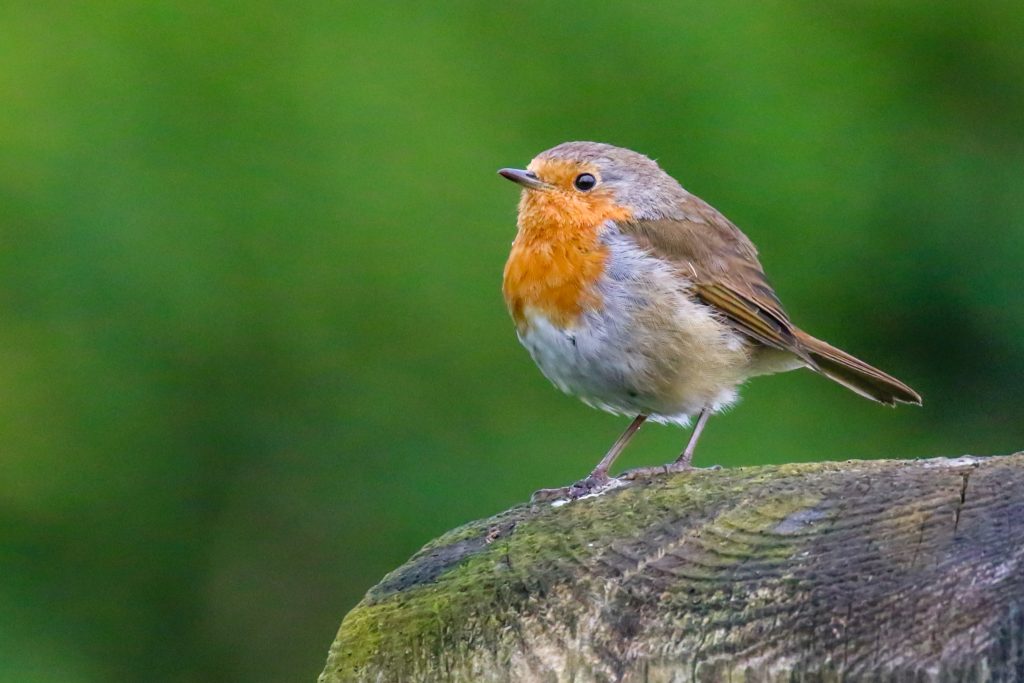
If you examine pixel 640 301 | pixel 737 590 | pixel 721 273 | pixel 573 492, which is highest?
pixel 721 273

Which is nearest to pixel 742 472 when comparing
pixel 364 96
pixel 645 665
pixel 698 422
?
pixel 645 665

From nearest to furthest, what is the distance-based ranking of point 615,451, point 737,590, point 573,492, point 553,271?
point 737,590, point 573,492, point 615,451, point 553,271

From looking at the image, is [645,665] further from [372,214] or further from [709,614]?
[372,214]

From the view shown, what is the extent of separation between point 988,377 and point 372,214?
107 inches

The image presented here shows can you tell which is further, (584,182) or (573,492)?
(584,182)

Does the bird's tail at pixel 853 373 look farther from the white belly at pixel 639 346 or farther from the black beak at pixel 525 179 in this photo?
the black beak at pixel 525 179

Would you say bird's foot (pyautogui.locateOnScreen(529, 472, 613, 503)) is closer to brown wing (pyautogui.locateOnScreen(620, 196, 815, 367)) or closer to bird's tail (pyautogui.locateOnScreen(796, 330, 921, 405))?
brown wing (pyautogui.locateOnScreen(620, 196, 815, 367))

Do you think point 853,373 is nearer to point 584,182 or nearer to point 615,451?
point 615,451

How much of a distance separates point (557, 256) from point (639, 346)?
390 mm

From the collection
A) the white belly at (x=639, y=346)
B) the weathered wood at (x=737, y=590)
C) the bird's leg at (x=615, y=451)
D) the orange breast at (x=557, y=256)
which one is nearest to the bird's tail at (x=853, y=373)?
the white belly at (x=639, y=346)

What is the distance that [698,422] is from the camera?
460 cm

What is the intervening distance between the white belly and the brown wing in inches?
3.6

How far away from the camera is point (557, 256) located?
14.7ft

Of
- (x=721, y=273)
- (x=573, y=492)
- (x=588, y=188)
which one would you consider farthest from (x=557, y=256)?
(x=573, y=492)
